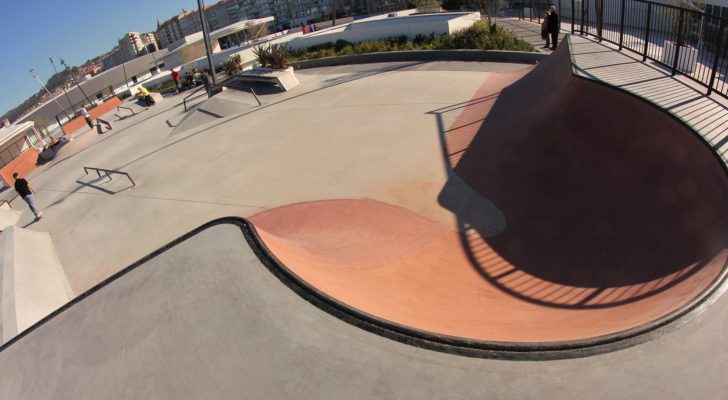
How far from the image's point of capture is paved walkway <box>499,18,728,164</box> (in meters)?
6.52

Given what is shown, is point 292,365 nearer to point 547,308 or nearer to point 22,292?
point 547,308

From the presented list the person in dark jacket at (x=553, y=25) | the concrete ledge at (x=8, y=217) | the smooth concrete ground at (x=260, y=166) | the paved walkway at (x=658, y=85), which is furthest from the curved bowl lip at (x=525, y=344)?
the concrete ledge at (x=8, y=217)

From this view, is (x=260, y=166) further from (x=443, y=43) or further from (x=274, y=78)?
(x=443, y=43)

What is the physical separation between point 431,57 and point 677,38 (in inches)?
485

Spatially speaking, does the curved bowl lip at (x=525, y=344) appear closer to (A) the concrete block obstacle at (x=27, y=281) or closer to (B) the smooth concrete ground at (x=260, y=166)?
(B) the smooth concrete ground at (x=260, y=166)

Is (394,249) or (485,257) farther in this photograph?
(394,249)

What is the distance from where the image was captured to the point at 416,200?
359 inches

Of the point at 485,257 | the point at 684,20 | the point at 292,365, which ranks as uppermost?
the point at 684,20

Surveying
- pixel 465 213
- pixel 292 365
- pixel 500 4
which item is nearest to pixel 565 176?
pixel 465 213

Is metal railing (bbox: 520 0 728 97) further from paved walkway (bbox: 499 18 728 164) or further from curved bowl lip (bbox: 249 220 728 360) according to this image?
curved bowl lip (bbox: 249 220 728 360)

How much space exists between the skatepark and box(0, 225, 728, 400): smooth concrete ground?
22 millimetres

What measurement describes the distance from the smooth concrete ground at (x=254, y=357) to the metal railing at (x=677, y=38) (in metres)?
5.70

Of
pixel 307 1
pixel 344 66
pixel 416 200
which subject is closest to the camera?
pixel 416 200

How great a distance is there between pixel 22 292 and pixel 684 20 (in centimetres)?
1394
